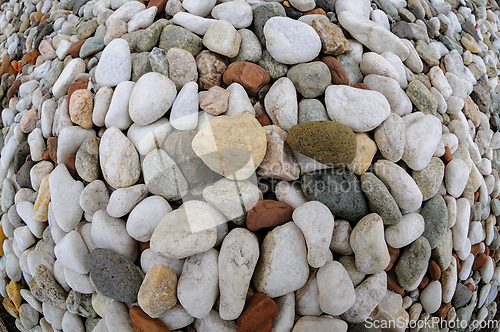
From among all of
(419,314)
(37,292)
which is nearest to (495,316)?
(419,314)

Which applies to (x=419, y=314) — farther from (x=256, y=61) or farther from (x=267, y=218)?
(x=256, y=61)

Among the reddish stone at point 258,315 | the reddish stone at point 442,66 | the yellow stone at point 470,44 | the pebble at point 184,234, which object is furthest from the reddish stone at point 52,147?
the yellow stone at point 470,44

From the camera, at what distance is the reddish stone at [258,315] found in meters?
0.65

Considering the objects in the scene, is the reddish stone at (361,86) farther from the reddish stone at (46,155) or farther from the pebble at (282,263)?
the reddish stone at (46,155)

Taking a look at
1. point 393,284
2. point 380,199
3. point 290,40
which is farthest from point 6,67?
point 393,284

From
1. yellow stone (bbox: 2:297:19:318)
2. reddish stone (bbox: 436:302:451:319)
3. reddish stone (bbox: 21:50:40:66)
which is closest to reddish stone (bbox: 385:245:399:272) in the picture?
reddish stone (bbox: 436:302:451:319)

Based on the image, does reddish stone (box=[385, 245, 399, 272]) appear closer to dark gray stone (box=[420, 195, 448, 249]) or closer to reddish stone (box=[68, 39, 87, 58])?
dark gray stone (box=[420, 195, 448, 249])

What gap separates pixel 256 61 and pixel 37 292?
796mm

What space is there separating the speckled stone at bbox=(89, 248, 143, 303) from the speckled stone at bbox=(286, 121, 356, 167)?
0.44 m

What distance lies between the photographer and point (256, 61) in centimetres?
83

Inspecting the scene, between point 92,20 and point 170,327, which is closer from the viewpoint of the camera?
point 170,327

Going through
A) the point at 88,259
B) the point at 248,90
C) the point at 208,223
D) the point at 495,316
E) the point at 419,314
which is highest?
the point at 248,90

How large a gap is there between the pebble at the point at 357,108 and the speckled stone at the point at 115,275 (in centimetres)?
56

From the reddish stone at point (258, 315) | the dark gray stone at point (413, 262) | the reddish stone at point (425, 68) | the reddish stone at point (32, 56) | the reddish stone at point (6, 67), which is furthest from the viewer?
the reddish stone at point (6, 67)
